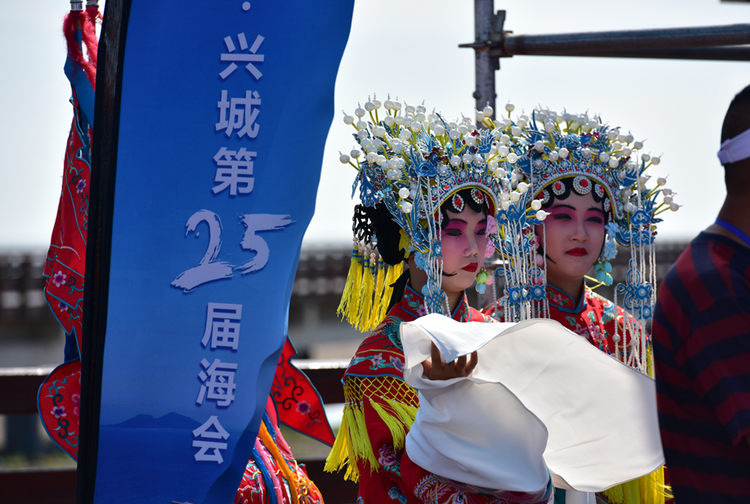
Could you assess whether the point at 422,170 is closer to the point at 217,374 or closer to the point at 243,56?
the point at 243,56

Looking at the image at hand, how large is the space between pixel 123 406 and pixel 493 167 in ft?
4.29

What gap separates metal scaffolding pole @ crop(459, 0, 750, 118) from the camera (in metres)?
3.05

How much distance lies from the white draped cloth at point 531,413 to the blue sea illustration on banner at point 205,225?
456mm

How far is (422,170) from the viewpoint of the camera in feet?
7.91

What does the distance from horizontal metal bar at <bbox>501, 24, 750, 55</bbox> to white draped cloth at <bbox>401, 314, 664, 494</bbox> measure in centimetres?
163

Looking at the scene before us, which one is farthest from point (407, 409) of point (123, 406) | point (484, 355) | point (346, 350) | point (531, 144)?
point (346, 350)

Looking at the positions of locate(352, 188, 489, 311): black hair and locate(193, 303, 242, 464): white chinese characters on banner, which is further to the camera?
locate(352, 188, 489, 311): black hair

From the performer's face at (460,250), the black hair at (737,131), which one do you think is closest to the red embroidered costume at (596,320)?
the performer's face at (460,250)

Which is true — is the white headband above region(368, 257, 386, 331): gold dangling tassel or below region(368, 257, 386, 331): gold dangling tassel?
above

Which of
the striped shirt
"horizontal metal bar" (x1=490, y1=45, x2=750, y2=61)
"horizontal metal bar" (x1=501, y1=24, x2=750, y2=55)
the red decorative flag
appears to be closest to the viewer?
the striped shirt

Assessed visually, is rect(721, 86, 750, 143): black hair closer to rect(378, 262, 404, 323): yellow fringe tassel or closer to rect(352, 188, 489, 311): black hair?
rect(352, 188, 489, 311): black hair

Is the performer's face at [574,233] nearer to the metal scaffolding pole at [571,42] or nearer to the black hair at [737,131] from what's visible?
the metal scaffolding pole at [571,42]

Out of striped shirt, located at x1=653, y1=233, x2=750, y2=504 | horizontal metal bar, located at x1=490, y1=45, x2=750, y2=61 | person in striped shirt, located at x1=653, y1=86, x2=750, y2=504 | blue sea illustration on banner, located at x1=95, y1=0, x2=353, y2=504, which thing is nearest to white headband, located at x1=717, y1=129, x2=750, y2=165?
person in striped shirt, located at x1=653, y1=86, x2=750, y2=504

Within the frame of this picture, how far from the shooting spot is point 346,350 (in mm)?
13898
